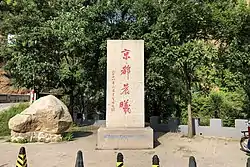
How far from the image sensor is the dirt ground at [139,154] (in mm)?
8539

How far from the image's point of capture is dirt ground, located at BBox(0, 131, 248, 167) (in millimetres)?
8539

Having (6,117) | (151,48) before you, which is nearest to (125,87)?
(151,48)

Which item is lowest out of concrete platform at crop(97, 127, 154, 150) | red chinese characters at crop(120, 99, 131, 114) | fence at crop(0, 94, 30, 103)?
concrete platform at crop(97, 127, 154, 150)

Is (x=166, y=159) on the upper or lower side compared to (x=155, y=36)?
lower

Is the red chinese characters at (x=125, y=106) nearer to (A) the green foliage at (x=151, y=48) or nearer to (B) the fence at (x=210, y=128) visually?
(A) the green foliage at (x=151, y=48)

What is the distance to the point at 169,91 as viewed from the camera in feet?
57.8

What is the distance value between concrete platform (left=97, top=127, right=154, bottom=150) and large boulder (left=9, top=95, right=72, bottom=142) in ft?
7.21

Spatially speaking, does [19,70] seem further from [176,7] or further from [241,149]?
[241,149]

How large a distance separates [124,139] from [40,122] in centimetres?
346

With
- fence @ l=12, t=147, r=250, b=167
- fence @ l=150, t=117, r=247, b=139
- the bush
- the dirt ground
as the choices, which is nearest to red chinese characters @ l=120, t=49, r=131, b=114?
the dirt ground

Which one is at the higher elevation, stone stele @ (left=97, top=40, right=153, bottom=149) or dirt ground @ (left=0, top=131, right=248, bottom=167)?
stone stele @ (left=97, top=40, right=153, bottom=149)

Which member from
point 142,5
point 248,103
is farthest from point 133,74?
point 248,103

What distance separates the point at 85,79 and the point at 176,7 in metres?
6.20

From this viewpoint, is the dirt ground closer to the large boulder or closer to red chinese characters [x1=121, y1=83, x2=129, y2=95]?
the large boulder
